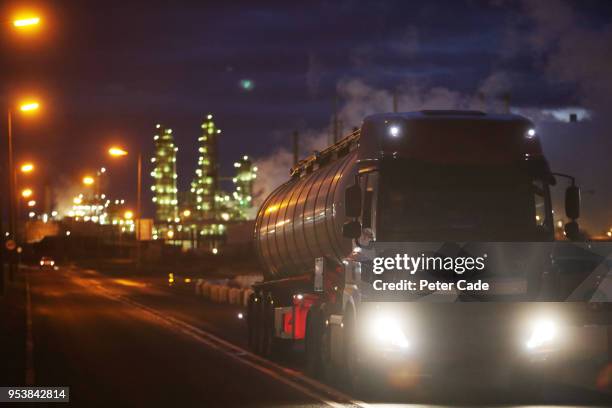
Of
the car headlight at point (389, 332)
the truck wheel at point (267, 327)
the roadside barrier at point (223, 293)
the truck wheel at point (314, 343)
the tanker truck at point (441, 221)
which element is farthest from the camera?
the roadside barrier at point (223, 293)

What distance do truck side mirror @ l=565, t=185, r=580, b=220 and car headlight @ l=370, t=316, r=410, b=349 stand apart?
2.79 metres

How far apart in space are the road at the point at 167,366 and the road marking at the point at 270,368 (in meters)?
0.01

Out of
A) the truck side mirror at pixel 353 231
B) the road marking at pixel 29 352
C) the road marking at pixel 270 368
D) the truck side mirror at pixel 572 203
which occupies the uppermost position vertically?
the truck side mirror at pixel 572 203

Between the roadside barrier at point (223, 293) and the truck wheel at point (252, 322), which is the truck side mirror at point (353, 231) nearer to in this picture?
the truck wheel at point (252, 322)

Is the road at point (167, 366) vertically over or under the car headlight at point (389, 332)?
under

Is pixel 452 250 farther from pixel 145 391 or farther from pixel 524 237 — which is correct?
pixel 145 391

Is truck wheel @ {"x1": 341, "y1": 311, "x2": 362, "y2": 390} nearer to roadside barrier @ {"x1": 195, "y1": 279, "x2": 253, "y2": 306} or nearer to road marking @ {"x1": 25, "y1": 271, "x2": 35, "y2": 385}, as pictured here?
road marking @ {"x1": 25, "y1": 271, "x2": 35, "y2": 385}

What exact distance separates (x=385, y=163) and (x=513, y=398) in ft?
11.9

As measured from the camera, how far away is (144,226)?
143 meters

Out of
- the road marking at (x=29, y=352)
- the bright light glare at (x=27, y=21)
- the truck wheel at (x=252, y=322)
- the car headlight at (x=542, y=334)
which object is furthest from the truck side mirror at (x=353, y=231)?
the bright light glare at (x=27, y=21)

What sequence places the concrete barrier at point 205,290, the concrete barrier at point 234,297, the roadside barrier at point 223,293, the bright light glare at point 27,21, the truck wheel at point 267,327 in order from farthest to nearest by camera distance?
the concrete barrier at point 205,290 → the concrete barrier at point 234,297 → the roadside barrier at point 223,293 → the bright light glare at point 27,21 → the truck wheel at point 267,327

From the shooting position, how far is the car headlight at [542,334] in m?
15.9

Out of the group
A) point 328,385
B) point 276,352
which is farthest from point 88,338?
point 328,385

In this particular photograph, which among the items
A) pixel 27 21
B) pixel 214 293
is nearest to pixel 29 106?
pixel 214 293
